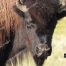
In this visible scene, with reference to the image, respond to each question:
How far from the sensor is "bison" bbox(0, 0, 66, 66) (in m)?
3.76

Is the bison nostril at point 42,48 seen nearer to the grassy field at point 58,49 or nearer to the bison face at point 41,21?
the bison face at point 41,21

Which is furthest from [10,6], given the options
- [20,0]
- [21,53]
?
[21,53]

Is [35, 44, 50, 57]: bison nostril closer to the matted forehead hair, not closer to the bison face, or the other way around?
the bison face

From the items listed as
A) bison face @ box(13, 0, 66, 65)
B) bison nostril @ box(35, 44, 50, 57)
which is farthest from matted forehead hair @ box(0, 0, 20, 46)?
bison nostril @ box(35, 44, 50, 57)

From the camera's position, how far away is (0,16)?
369 cm

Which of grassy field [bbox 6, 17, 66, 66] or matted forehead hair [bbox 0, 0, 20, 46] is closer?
matted forehead hair [bbox 0, 0, 20, 46]

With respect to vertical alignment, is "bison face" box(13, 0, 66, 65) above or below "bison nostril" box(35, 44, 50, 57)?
above

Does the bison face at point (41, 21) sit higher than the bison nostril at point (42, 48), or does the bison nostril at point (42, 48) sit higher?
the bison face at point (41, 21)

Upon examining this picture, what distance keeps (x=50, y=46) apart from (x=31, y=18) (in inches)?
19.2

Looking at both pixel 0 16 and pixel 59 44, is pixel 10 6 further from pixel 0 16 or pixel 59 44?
pixel 59 44

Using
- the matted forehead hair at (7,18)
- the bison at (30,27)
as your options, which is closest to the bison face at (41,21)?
the bison at (30,27)

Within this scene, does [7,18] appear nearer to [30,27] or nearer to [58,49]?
[30,27]

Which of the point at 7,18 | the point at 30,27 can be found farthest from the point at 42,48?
the point at 7,18

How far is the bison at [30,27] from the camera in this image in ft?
12.3
